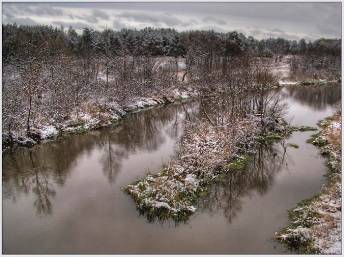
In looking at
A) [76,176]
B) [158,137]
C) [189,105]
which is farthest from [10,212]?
[189,105]

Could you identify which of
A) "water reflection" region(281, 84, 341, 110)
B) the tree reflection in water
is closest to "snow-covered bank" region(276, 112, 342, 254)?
the tree reflection in water

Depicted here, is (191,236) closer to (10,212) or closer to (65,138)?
(10,212)

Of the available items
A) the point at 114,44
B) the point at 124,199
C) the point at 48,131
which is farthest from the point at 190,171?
the point at 114,44

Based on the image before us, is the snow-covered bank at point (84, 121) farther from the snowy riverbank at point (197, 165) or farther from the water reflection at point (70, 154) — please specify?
the snowy riverbank at point (197, 165)

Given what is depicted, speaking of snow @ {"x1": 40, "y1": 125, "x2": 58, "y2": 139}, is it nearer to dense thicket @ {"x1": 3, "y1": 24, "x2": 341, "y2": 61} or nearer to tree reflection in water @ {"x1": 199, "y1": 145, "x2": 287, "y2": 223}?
tree reflection in water @ {"x1": 199, "y1": 145, "x2": 287, "y2": 223}

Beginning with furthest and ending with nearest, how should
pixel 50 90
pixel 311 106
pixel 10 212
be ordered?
1. pixel 311 106
2. pixel 50 90
3. pixel 10 212
